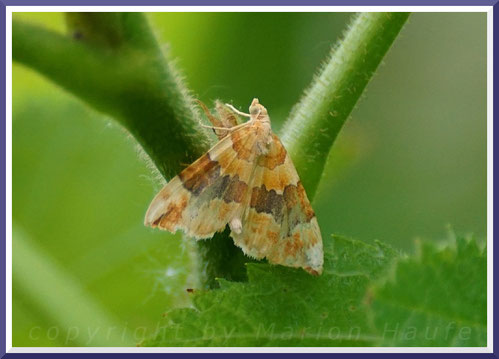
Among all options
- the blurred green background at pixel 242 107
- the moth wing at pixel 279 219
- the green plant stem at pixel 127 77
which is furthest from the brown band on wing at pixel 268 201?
the blurred green background at pixel 242 107

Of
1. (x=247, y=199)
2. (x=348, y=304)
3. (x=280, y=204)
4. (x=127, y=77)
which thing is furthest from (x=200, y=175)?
(x=348, y=304)

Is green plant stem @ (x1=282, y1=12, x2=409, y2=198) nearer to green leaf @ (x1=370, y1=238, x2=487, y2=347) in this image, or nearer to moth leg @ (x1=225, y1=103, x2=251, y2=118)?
moth leg @ (x1=225, y1=103, x2=251, y2=118)

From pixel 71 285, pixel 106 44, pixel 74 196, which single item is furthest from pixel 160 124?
pixel 74 196

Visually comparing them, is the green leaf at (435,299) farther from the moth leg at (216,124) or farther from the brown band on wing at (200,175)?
the moth leg at (216,124)

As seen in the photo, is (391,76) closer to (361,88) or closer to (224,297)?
(361,88)

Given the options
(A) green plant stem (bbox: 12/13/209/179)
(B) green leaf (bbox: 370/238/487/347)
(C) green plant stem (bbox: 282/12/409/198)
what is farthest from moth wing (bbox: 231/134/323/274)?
(B) green leaf (bbox: 370/238/487/347)

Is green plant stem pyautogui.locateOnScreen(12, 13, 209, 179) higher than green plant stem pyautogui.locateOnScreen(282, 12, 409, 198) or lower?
higher

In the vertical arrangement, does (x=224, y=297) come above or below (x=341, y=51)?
below

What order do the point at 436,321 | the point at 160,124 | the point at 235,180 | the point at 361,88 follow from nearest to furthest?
the point at 436,321 → the point at 160,124 → the point at 361,88 → the point at 235,180
